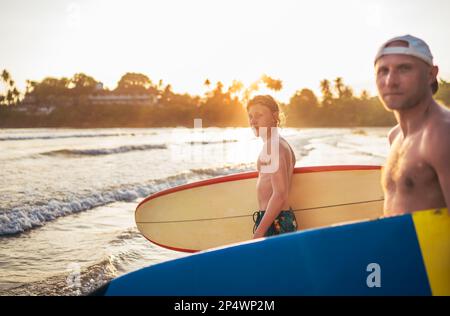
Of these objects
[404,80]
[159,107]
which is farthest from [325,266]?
[159,107]

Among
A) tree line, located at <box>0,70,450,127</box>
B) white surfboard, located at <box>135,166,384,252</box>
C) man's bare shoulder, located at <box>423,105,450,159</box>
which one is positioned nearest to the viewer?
man's bare shoulder, located at <box>423,105,450,159</box>

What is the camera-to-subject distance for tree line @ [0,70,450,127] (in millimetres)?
78500

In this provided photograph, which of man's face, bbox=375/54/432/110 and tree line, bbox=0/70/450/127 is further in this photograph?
tree line, bbox=0/70/450/127

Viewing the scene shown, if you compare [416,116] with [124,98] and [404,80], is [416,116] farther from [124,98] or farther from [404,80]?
[124,98]

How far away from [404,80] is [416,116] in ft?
0.62

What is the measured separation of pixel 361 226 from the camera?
1.72 metres

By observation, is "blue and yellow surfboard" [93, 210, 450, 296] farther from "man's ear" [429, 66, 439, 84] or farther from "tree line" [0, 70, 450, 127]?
"tree line" [0, 70, 450, 127]

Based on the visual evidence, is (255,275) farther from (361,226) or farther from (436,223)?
(436,223)

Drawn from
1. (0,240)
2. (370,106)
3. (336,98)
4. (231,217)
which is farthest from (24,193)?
(336,98)

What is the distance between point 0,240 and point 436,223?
5.35 metres

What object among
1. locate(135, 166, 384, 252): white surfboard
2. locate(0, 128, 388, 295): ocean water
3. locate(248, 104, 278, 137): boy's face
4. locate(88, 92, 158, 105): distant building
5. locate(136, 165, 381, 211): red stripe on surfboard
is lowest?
locate(0, 128, 388, 295): ocean water

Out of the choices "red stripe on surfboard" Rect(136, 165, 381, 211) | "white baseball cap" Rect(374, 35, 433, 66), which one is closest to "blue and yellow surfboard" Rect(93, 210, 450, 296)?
"white baseball cap" Rect(374, 35, 433, 66)

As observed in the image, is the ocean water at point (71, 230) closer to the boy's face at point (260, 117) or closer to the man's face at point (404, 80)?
the boy's face at point (260, 117)

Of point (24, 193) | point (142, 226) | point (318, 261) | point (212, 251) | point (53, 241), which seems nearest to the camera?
point (318, 261)
